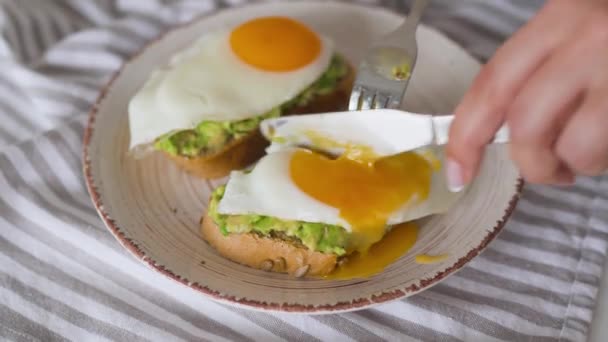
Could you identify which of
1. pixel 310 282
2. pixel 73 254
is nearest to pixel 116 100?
pixel 73 254

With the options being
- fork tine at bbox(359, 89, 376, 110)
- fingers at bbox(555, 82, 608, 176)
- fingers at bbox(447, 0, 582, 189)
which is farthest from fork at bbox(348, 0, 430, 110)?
fingers at bbox(555, 82, 608, 176)

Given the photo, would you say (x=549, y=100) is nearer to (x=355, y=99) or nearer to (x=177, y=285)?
(x=355, y=99)

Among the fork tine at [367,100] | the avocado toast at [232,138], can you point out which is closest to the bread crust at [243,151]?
the avocado toast at [232,138]

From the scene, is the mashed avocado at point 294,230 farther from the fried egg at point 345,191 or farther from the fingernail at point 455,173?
the fingernail at point 455,173

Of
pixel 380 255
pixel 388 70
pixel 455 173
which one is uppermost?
pixel 455 173

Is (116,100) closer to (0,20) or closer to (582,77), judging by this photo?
(0,20)

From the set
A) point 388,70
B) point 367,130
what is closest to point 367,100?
point 388,70
